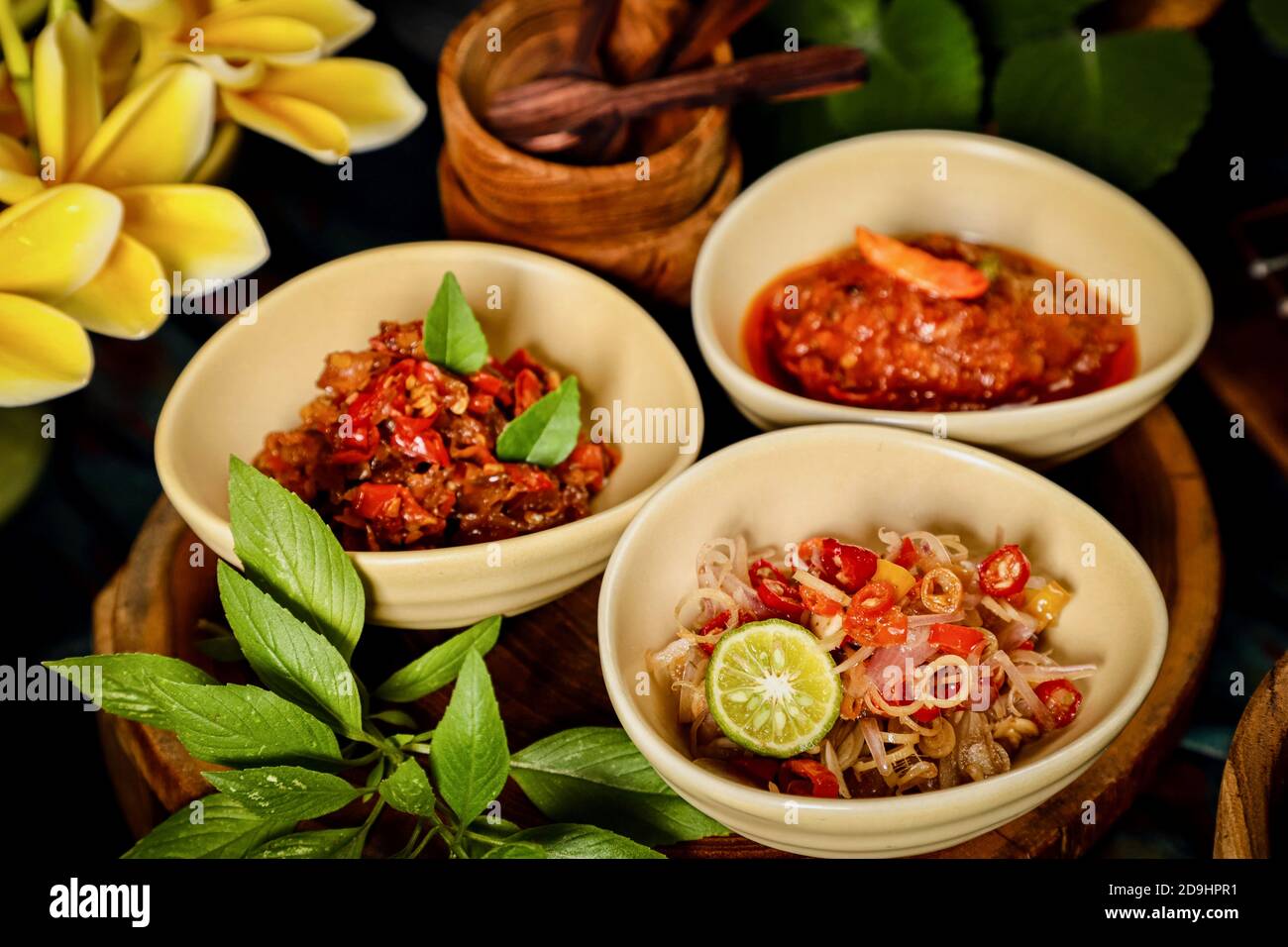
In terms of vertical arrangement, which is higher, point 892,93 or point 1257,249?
point 892,93

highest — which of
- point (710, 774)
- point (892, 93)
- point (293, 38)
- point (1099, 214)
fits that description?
point (293, 38)

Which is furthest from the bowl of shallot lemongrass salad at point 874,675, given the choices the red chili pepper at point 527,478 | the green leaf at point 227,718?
the green leaf at point 227,718

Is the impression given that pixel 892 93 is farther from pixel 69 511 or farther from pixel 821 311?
pixel 69 511

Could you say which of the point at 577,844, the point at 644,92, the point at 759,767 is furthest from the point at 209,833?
the point at 644,92

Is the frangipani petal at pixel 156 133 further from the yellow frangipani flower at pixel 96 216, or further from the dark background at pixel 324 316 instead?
the dark background at pixel 324 316

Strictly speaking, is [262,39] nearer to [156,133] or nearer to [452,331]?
[156,133]
